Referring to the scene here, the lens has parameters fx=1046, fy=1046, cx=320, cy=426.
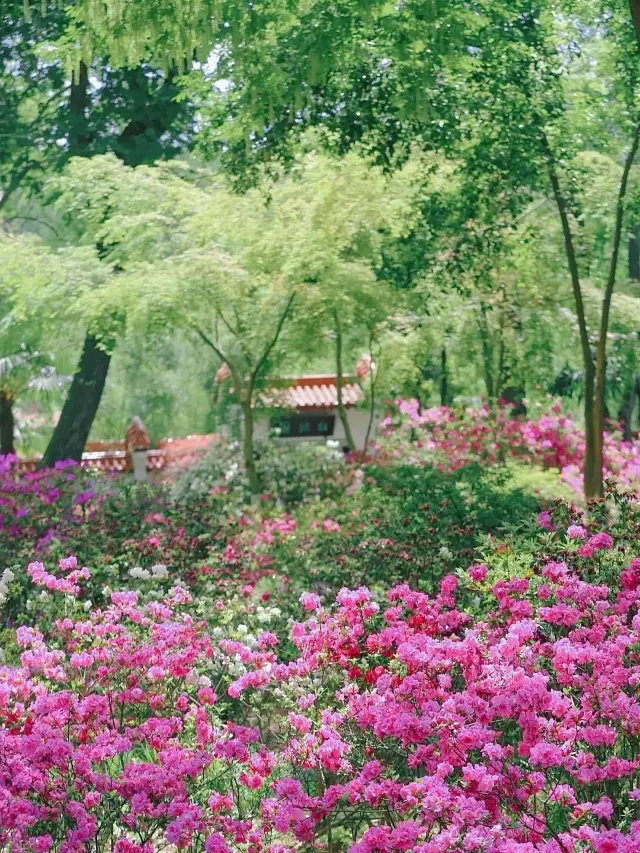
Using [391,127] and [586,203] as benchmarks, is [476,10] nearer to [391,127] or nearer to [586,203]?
[391,127]

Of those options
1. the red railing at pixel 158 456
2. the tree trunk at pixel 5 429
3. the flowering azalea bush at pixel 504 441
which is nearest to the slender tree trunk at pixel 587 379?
the flowering azalea bush at pixel 504 441

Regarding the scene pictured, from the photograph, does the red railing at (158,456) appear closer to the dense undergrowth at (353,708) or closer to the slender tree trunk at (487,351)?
the slender tree trunk at (487,351)

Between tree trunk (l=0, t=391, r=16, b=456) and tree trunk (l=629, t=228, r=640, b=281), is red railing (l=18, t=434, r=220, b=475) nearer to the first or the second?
tree trunk (l=0, t=391, r=16, b=456)

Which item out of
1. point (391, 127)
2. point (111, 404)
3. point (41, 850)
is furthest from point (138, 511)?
point (111, 404)

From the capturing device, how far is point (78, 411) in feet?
46.9

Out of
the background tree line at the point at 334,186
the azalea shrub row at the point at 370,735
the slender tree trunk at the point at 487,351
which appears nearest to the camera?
Answer: the azalea shrub row at the point at 370,735

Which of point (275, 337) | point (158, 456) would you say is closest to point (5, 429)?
point (158, 456)

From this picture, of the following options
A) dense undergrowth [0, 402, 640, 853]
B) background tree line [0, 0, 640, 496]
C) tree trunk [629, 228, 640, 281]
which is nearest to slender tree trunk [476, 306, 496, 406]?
background tree line [0, 0, 640, 496]

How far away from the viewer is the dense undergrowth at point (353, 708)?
335cm

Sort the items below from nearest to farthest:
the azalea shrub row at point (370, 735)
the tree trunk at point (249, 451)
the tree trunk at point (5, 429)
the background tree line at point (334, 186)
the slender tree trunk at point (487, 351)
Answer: the azalea shrub row at point (370, 735), the background tree line at point (334, 186), the tree trunk at point (249, 451), the slender tree trunk at point (487, 351), the tree trunk at point (5, 429)

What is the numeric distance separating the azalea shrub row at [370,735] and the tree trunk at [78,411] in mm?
9284

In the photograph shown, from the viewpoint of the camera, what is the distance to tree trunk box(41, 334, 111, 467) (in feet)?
46.6

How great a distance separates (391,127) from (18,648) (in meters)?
5.24

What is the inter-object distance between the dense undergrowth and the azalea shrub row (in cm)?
1
